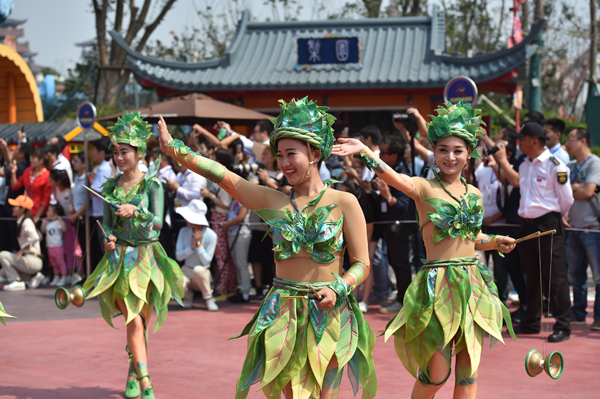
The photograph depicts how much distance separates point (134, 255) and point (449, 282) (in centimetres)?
244

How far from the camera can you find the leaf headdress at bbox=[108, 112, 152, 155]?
5.80 meters

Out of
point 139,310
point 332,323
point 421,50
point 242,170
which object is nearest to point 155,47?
point 421,50

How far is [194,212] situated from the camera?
30.5 ft

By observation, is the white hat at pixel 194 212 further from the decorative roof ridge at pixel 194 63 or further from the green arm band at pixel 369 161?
the decorative roof ridge at pixel 194 63

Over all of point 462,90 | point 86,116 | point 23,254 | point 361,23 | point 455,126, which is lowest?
point 23,254

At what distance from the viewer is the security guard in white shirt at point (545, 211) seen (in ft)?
23.6

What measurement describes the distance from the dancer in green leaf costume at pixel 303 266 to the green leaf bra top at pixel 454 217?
0.82 meters

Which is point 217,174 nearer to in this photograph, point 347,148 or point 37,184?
point 347,148

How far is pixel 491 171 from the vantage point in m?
8.75

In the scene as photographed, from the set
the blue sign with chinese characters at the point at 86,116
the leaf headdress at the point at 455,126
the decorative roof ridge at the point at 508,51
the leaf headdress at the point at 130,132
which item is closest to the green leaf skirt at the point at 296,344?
the leaf headdress at the point at 455,126

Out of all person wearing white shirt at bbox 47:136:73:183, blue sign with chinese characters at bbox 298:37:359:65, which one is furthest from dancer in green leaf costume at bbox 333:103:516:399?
blue sign with chinese characters at bbox 298:37:359:65

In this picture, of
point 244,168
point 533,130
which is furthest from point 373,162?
point 244,168

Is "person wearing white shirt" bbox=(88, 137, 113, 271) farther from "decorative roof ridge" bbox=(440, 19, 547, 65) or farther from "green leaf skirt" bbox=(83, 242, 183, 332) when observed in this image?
"decorative roof ridge" bbox=(440, 19, 547, 65)

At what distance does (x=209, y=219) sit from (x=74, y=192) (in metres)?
2.14
